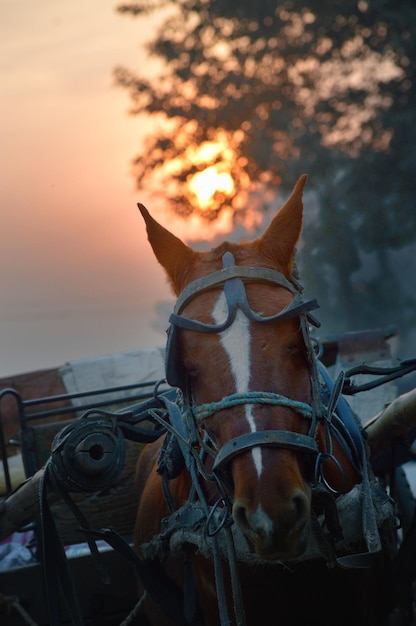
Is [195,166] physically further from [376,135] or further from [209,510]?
[209,510]

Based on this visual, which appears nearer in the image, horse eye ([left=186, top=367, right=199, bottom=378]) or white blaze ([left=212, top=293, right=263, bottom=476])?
white blaze ([left=212, top=293, right=263, bottom=476])

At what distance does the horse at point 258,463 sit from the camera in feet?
7.94

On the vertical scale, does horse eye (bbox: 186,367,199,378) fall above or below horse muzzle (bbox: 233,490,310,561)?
above

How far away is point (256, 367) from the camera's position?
2.55 meters

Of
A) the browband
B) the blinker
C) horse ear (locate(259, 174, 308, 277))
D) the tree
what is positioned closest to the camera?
the blinker

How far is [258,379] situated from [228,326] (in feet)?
0.75

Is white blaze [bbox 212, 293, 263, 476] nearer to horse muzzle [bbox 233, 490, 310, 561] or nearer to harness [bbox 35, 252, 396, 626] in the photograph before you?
harness [bbox 35, 252, 396, 626]

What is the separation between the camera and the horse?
2420 mm

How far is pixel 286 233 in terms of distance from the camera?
123 inches

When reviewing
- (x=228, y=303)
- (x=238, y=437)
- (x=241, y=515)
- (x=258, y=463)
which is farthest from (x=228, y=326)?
(x=241, y=515)

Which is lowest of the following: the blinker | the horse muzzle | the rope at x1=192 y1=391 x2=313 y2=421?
the horse muzzle

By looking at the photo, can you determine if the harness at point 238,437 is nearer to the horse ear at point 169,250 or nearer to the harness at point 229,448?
the harness at point 229,448

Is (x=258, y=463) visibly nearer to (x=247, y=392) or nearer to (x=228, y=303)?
(x=247, y=392)

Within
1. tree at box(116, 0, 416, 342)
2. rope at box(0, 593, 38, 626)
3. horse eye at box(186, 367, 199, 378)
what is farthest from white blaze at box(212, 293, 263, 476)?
tree at box(116, 0, 416, 342)
